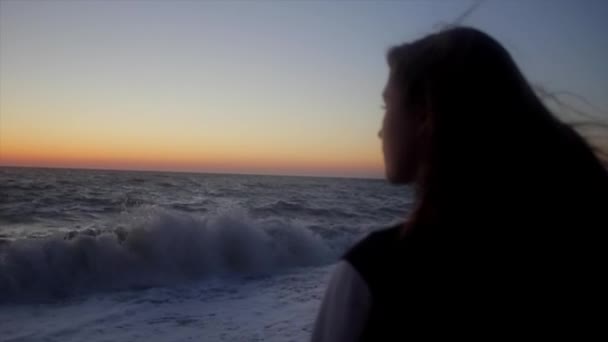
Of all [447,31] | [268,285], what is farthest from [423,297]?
[268,285]

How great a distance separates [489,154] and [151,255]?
916 cm

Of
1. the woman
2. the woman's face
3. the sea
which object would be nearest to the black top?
the woman

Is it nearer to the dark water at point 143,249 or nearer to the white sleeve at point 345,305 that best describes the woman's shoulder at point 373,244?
the white sleeve at point 345,305

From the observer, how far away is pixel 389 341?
35.1 inches

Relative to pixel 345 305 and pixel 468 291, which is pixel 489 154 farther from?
pixel 345 305

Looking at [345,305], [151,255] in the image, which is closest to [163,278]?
[151,255]

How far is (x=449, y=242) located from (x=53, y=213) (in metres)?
16.8

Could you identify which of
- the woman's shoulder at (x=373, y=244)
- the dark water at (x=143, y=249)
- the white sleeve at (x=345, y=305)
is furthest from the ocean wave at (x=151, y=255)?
the woman's shoulder at (x=373, y=244)

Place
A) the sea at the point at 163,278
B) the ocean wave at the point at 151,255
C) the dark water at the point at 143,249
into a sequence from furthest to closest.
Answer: the dark water at the point at 143,249 < the ocean wave at the point at 151,255 < the sea at the point at 163,278

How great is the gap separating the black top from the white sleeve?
0.02 m

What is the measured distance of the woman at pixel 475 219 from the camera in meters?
0.88

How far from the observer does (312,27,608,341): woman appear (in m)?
0.88

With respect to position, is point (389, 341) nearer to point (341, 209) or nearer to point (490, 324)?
point (490, 324)

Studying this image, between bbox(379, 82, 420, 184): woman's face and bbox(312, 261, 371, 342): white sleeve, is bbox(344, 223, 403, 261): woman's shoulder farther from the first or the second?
bbox(379, 82, 420, 184): woman's face
